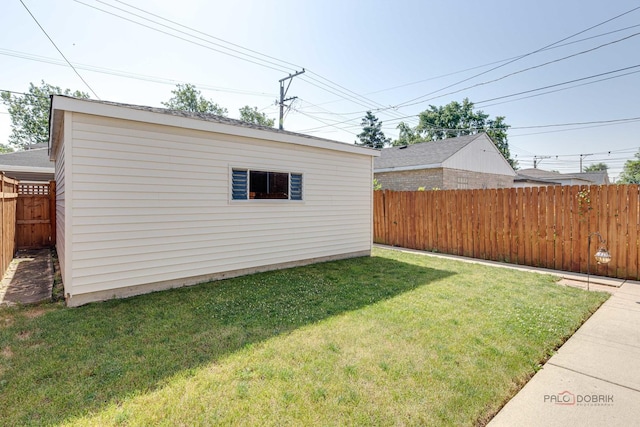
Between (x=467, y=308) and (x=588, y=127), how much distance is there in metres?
22.6

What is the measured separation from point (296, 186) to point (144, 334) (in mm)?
4234

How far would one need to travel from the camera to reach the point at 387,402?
2.17 meters

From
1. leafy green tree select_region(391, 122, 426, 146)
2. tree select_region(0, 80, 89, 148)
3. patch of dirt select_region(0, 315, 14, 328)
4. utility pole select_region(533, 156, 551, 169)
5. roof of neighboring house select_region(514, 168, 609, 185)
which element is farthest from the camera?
utility pole select_region(533, 156, 551, 169)

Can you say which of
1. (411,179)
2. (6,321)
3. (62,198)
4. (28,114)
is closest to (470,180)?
(411,179)

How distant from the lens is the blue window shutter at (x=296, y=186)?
6.71 metres

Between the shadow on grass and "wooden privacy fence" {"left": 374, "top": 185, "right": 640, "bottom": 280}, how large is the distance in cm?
339

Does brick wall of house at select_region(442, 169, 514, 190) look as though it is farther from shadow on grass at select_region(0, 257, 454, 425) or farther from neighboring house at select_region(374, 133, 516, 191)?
shadow on grass at select_region(0, 257, 454, 425)

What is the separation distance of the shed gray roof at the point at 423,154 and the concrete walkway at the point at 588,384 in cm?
1200

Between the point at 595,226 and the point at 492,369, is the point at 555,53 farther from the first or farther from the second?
the point at 492,369

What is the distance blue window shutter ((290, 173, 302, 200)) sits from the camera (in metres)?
6.71

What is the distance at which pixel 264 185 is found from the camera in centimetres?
624

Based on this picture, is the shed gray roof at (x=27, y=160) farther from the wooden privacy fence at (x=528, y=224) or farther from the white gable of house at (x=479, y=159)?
the white gable of house at (x=479, y=159)

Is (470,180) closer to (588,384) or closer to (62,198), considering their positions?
(588,384)

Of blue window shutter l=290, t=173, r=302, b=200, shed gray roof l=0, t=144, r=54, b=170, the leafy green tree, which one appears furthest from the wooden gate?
the leafy green tree
